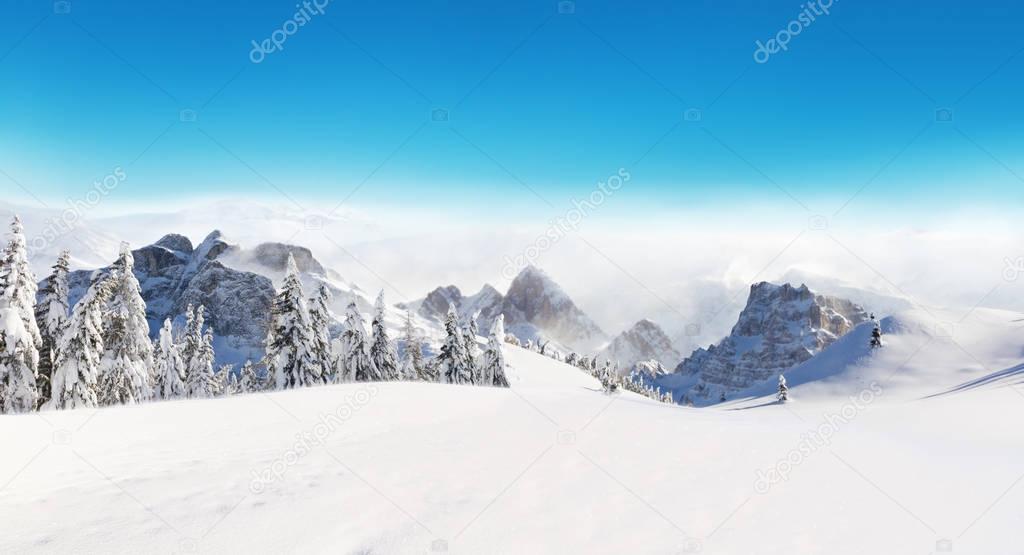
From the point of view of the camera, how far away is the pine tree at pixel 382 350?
45.1m

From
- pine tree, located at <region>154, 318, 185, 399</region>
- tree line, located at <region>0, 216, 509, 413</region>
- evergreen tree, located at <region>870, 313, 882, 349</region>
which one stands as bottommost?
pine tree, located at <region>154, 318, 185, 399</region>

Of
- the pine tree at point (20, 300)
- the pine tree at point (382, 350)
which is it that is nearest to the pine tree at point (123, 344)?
the pine tree at point (20, 300)

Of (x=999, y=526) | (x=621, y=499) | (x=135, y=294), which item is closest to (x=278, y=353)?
(x=135, y=294)

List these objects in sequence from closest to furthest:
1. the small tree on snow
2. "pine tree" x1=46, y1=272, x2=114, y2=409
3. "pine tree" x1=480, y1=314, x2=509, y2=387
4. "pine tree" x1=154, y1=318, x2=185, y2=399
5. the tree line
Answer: the tree line → "pine tree" x1=46, y1=272, x2=114, y2=409 → "pine tree" x1=154, y1=318, x2=185, y2=399 → the small tree on snow → "pine tree" x1=480, y1=314, x2=509, y2=387

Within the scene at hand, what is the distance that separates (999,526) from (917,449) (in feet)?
18.7

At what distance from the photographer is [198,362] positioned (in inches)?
2180

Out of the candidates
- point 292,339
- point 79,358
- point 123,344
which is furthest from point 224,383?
point 79,358

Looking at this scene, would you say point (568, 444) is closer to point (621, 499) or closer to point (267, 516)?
point (621, 499)

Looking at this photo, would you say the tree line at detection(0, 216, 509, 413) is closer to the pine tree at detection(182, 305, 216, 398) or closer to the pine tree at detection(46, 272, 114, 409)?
the pine tree at detection(46, 272, 114, 409)

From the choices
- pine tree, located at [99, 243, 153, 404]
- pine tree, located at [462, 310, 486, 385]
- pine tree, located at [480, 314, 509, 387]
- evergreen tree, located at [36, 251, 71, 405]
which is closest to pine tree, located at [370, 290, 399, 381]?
pine tree, located at [462, 310, 486, 385]

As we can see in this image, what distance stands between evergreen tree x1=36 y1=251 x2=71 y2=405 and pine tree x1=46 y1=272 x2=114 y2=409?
2.86 feet

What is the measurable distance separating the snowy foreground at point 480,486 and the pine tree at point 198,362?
4579 cm

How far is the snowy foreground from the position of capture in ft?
19.3

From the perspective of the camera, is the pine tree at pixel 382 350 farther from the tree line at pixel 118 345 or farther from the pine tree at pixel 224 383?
the pine tree at pixel 224 383
